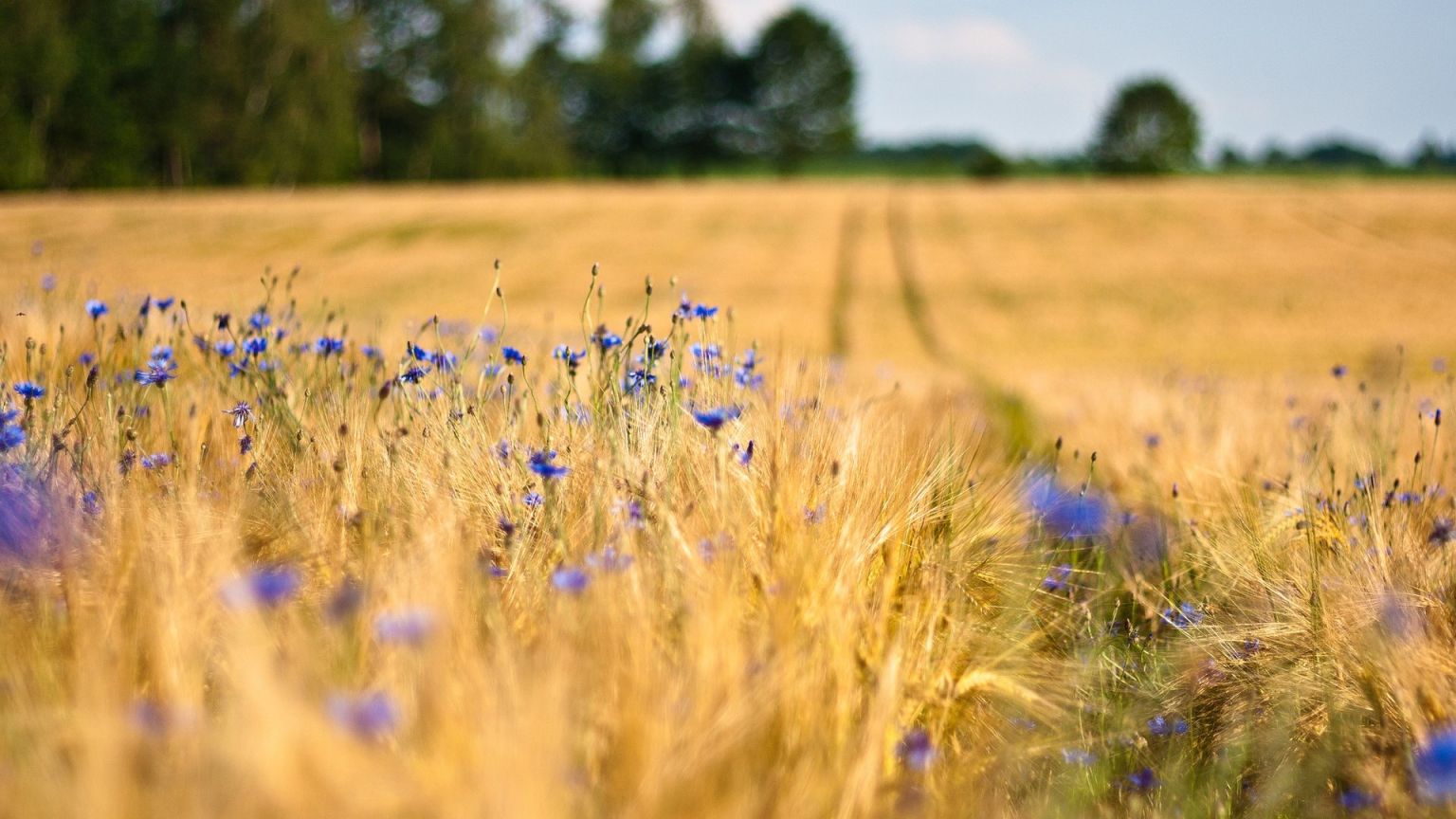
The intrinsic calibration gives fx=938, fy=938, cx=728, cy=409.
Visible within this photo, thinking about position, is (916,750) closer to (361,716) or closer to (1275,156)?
(361,716)

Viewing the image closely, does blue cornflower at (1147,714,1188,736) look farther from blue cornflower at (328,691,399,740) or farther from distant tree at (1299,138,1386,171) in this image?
distant tree at (1299,138,1386,171)

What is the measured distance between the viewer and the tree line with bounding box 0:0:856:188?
38.5m

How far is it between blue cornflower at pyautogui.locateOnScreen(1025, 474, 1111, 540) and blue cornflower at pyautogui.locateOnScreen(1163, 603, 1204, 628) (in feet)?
0.99

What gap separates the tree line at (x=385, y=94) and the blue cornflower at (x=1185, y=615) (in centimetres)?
4501

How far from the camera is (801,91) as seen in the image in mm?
68188

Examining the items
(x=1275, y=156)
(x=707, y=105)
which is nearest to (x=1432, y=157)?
(x=1275, y=156)

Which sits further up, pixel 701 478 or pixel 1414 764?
pixel 701 478

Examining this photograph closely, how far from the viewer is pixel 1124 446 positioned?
18.5 ft

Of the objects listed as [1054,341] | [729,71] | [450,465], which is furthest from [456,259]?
[729,71]

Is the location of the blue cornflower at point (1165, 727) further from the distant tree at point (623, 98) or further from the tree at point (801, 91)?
the distant tree at point (623, 98)

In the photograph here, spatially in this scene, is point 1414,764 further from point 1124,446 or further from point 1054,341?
point 1054,341

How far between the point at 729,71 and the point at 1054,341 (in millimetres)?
55159

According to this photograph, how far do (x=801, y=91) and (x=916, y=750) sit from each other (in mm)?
70963

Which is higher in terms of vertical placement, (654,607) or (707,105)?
(707,105)
